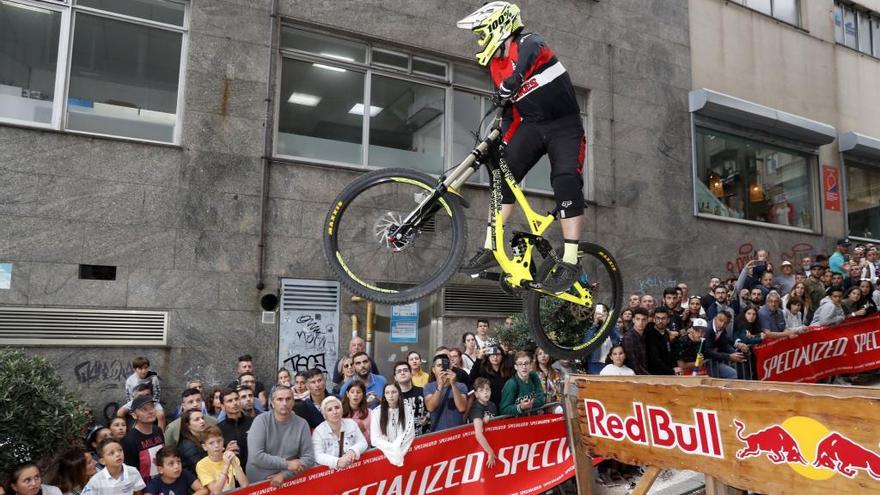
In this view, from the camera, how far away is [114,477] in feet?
18.7

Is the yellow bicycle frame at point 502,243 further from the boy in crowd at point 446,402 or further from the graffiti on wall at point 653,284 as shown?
the graffiti on wall at point 653,284

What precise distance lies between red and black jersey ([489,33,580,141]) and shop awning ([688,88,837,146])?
11.1 m

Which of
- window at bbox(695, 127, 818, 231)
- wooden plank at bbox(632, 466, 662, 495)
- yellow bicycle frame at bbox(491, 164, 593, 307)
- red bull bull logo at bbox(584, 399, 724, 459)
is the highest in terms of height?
window at bbox(695, 127, 818, 231)

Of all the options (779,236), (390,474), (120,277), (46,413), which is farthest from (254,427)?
(779,236)

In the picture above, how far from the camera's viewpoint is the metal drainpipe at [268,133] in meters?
10.0

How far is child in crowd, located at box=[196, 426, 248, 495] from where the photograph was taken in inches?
227

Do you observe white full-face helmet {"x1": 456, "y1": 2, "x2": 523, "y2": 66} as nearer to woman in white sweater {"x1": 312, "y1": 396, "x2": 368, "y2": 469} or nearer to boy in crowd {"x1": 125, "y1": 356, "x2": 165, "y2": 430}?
woman in white sweater {"x1": 312, "y1": 396, "x2": 368, "y2": 469}

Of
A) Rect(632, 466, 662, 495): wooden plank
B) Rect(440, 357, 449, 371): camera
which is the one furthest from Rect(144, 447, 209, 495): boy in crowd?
Rect(632, 466, 662, 495): wooden plank

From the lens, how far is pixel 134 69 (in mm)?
9758

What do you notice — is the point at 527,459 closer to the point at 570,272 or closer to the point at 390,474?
the point at 390,474

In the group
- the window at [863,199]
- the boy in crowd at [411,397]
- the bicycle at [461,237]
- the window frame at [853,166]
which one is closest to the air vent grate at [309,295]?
the boy in crowd at [411,397]

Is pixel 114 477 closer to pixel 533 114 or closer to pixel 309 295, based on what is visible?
pixel 533 114

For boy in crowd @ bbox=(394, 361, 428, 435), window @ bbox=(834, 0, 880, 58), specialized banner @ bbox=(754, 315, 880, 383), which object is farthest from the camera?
window @ bbox=(834, 0, 880, 58)

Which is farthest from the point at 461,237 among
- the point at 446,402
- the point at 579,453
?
the point at 446,402
